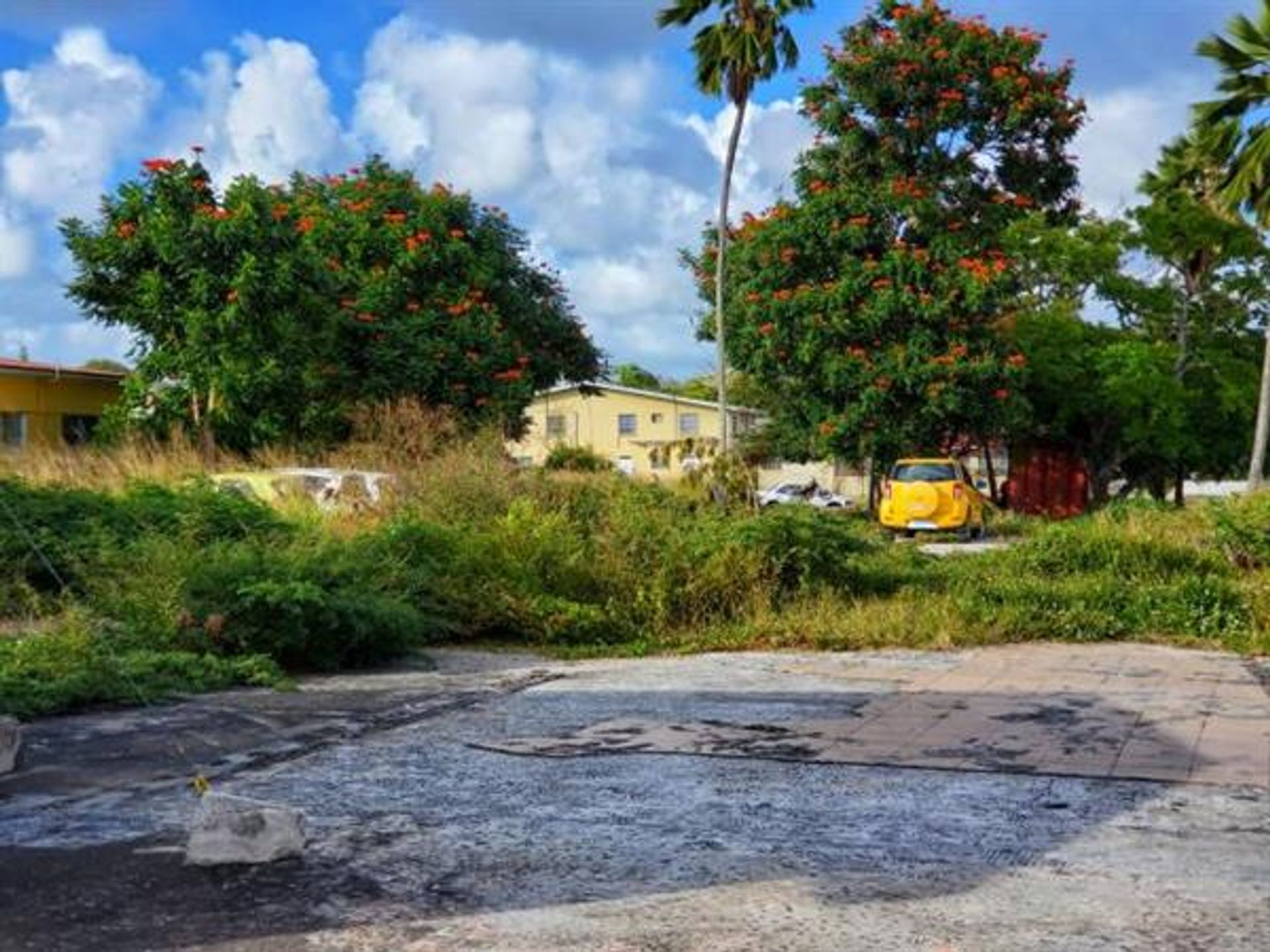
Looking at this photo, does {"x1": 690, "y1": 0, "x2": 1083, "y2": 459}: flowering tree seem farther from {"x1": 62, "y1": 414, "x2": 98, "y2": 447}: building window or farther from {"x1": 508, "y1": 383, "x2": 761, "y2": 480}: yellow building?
{"x1": 508, "y1": 383, "x2": 761, "y2": 480}: yellow building

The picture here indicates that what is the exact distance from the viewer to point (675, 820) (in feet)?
17.8

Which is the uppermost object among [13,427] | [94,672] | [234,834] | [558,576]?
[13,427]

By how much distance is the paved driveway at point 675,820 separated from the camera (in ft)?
13.8

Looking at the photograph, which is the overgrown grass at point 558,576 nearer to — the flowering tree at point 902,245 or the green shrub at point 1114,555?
the green shrub at point 1114,555

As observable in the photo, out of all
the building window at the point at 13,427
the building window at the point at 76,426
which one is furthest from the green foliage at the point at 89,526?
the building window at the point at 76,426

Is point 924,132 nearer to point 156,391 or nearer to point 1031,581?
point 156,391

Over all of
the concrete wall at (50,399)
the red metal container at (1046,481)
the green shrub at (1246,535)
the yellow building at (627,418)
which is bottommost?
the green shrub at (1246,535)

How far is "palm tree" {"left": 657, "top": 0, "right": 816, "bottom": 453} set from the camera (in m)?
27.1

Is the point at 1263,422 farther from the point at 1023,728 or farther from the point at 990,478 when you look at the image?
the point at 1023,728

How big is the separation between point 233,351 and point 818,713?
16.4 meters

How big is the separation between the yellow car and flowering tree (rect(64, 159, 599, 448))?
7642mm

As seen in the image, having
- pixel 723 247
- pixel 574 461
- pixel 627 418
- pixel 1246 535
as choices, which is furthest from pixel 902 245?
pixel 627 418

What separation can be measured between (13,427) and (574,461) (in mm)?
17293

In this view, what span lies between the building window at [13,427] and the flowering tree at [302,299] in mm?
7748
